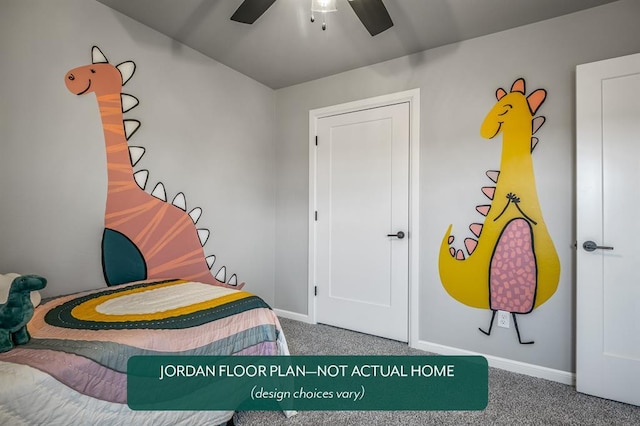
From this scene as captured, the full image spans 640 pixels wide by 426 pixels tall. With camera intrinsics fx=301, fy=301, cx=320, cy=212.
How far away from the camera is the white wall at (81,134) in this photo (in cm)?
164

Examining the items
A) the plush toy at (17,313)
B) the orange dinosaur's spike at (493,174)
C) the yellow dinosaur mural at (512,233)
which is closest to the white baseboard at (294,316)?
the yellow dinosaur mural at (512,233)

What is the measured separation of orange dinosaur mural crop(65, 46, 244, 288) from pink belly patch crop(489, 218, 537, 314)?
2481 mm

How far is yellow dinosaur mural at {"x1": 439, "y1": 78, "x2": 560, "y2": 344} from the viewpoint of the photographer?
7.07ft

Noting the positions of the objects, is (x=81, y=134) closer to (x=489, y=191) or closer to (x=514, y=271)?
(x=489, y=191)

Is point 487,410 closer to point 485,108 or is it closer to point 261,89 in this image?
point 485,108

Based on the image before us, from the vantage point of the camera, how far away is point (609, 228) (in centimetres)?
188

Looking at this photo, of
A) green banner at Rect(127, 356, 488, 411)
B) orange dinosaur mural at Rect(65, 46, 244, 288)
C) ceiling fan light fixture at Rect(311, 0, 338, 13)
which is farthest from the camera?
orange dinosaur mural at Rect(65, 46, 244, 288)

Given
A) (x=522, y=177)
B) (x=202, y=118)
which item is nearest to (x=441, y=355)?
(x=522, y=177)

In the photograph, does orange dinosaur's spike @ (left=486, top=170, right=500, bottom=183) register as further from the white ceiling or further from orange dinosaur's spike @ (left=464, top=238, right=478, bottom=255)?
the white ceiling

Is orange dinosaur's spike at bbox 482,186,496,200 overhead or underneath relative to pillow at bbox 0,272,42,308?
overhead

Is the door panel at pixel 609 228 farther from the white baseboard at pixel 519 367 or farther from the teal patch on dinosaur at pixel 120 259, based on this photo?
the teal patch on dinosaur at pixel 120 259

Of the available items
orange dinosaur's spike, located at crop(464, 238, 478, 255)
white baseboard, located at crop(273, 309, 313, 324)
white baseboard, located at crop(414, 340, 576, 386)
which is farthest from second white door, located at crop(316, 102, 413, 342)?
orange dinosaur's spike, located at crop(464, 238, 478, 255)

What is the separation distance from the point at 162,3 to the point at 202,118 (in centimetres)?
85

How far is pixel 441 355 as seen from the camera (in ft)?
8.06
